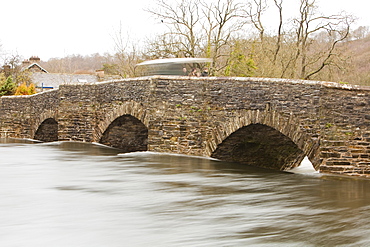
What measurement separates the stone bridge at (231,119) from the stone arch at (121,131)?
0.11 feet

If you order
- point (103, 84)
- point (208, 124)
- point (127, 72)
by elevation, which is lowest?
point (208, 124)

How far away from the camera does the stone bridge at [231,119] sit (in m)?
11.0

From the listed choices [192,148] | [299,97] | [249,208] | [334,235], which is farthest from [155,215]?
[192,148]

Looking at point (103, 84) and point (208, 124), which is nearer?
point (208, 124)

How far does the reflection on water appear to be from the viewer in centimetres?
611

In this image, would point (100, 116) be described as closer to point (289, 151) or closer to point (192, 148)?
point (192, 148)

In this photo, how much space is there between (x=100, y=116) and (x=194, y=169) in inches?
256

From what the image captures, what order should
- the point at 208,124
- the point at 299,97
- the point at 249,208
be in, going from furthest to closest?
the point at 208,124
the point at 299,97
the point at 249,208

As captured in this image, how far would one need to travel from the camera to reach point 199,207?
7.86 meters

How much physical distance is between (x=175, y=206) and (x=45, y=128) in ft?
56.1

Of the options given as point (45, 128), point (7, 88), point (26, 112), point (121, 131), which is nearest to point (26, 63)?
point (7, 88)

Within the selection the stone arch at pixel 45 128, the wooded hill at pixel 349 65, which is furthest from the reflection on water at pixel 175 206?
the wooded hill at pixel 349 65

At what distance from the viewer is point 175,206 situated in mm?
7859

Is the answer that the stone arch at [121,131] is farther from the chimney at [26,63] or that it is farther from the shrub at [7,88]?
the chimney at [26,63]
